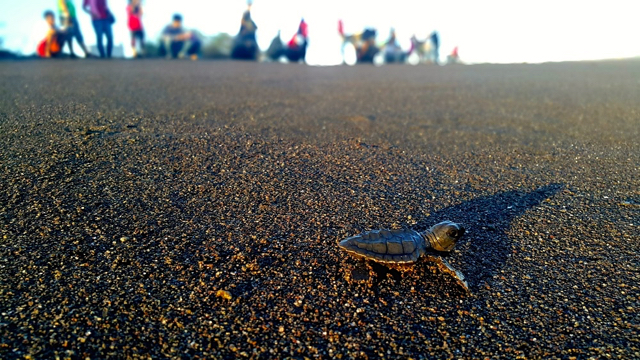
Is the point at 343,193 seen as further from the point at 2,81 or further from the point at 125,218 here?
the point at 2,81

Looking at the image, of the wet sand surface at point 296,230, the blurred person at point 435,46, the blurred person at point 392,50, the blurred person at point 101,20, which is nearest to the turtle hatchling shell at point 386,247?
the wet sand surface at point 296,230

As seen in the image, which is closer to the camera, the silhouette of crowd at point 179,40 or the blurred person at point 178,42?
the silhouette of crowd at point 179,40

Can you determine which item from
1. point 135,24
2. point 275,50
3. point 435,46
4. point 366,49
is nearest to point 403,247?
point 135,24

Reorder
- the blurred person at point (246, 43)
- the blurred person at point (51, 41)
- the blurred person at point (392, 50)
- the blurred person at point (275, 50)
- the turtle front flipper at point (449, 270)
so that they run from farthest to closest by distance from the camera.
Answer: the blurred person at point (392, 50) < the blurred person at point (275, 50) < the blurred person at point (246, 43) < the blurred person at point (51, 41) < the turtle front flipper at point (449, 270)

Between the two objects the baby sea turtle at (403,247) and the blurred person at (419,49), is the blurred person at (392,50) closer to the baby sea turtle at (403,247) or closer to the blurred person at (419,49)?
the blurred person at (419,49)

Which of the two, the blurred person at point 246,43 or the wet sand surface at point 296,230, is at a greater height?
the blurred person at point 246,43

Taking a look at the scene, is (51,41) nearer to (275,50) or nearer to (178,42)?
(178,42)

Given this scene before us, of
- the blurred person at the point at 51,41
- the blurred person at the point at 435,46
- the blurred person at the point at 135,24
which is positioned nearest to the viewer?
the blurred person at the point at 51,41

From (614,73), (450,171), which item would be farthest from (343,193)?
(614,73)
